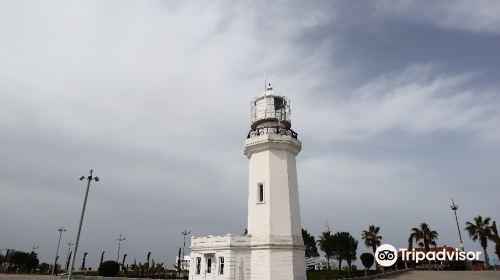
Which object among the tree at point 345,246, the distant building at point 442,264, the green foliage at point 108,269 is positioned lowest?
the green foliage at point 108,269

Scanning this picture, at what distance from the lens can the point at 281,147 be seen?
27.0 meters

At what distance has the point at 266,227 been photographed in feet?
82.6

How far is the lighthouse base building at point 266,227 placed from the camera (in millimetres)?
24781

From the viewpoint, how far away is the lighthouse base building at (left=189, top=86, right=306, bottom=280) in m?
24.8

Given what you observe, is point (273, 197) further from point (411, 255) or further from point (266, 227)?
point (411, 255)

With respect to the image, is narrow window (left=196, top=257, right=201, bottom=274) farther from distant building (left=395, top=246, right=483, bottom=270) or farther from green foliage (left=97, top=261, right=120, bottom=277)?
distant building (left=395, top=246, right=483, bottom=270)

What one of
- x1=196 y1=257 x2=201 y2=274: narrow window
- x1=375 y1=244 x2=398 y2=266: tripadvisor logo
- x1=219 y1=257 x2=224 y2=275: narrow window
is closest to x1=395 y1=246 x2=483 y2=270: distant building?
x1=375 y1=244 x2=398 y2=266: tripadvisor logo

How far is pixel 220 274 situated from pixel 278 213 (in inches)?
227

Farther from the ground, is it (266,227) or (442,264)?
(266,227)

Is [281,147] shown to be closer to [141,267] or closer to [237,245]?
[237,245]

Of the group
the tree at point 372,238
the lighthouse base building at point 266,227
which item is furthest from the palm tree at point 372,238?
the lighthouse base building at point 266,227

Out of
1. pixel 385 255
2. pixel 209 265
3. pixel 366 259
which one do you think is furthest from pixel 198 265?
pixel 385 255

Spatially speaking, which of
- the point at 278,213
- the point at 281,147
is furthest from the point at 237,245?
the point at 281,147

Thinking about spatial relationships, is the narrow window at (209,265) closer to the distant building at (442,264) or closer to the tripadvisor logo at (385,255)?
the tripadvisor logo at (385,255)
